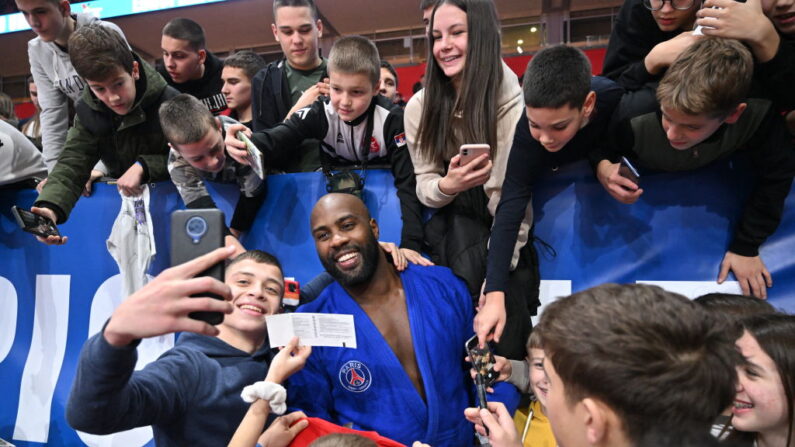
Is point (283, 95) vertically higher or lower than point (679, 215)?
higher

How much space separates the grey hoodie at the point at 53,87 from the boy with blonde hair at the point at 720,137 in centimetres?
299

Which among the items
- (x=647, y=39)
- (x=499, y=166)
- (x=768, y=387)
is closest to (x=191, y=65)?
(x=499, y=166)

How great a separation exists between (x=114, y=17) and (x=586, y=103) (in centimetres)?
974

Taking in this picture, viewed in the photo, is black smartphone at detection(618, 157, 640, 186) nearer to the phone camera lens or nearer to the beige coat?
the beige coat

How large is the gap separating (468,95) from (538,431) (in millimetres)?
1398

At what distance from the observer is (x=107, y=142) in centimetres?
309

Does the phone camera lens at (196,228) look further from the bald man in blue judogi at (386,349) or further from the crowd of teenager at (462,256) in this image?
the bald man in blue judogi at (386,349)

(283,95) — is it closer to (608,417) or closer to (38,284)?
(38,284)

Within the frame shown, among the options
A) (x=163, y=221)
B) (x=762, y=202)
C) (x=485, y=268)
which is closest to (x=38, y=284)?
(x=163, y=221)

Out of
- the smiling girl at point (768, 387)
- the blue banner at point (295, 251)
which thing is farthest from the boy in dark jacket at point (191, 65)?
the smiling girl at point (768, 387)

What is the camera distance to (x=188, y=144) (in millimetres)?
2564

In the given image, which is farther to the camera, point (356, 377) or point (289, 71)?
point (289, 71)

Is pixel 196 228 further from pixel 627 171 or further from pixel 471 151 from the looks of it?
pixel 627 171

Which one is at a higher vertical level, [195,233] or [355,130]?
[195,233]
